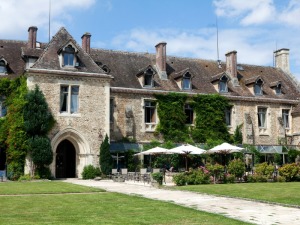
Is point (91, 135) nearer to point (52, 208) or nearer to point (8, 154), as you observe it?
point (8, 154)

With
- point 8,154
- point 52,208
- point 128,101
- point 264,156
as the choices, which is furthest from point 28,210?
point 264,156

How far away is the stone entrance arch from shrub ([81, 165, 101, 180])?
1.54ft

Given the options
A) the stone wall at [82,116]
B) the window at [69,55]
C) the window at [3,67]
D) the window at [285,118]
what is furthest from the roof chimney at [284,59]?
the window at [3,67]

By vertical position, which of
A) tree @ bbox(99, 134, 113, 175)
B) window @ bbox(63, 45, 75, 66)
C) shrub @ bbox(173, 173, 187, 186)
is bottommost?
shrub @ bbox(173, 173, 187, 186)

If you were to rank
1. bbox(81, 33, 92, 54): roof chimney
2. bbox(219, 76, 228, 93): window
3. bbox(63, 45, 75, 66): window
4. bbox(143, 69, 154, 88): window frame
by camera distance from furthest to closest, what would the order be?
bbox(219, 76, 228, 93): window → bbox(81, 33, 92, 54): roof chimney → bbox(143, 69, 154, 88): window frame → bbox(63, 45, 75, 66): window

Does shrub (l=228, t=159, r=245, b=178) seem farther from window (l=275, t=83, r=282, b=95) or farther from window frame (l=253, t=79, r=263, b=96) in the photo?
window (l=275, t=83, r=282, b=95)

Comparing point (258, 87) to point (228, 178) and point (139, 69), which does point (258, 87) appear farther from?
point (228, 178)

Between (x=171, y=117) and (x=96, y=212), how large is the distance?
22644mm

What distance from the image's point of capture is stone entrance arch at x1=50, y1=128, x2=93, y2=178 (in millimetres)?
28891

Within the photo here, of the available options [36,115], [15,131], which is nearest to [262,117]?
[36,115]

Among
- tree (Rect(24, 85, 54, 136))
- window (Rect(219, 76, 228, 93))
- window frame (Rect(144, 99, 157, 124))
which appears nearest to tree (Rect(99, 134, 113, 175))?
tree (Rect(24, 85, 54, 136))

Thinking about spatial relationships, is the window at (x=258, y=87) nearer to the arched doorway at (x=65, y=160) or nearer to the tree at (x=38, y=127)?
the arched doorway at (x=65, y=160)

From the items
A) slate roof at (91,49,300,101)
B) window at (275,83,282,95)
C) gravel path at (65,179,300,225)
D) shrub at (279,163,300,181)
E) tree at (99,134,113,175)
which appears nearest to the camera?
gravel path at (65,179,300,225)

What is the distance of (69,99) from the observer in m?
29.4
